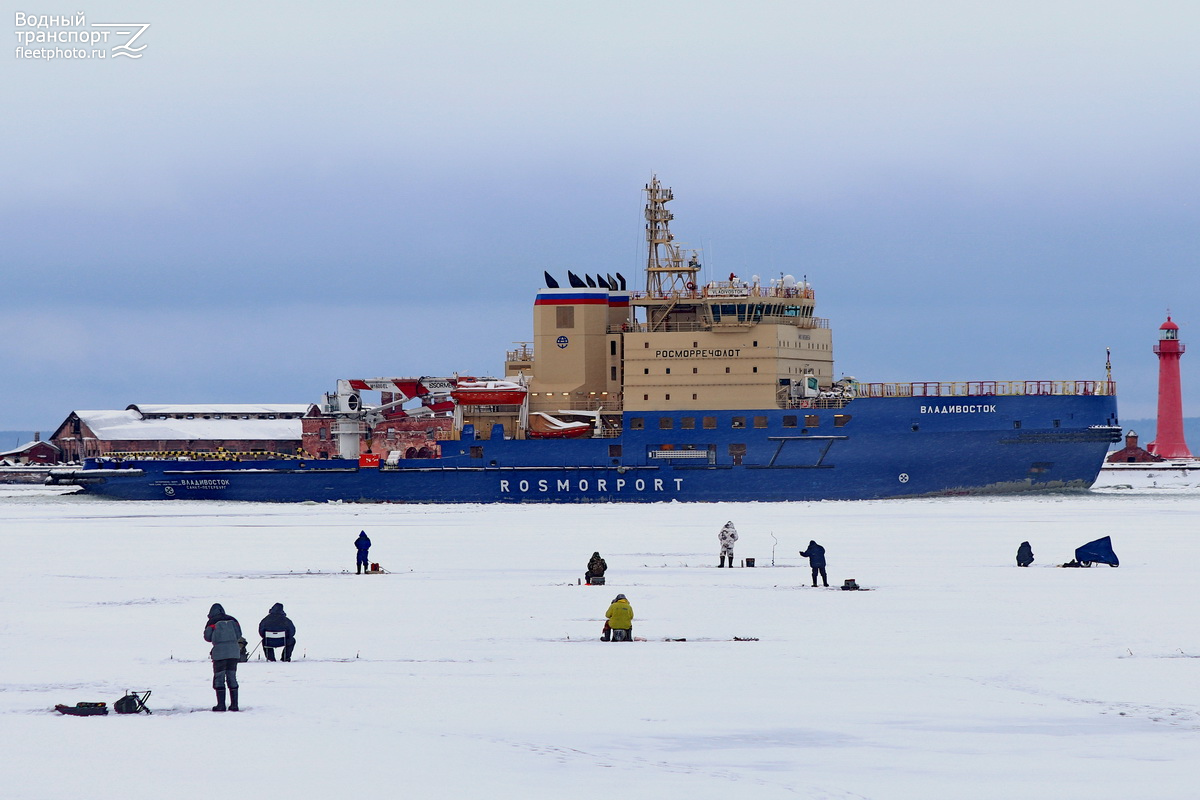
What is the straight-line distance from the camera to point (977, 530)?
112 feet

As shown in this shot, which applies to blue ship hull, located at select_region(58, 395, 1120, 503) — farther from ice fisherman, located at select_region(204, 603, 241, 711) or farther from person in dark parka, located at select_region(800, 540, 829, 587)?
ice fisherman, located at select_region(204, 603, 241, 711)

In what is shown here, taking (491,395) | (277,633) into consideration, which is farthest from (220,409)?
(277,633)

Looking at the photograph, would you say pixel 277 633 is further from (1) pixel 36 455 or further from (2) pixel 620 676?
(1) pixel 36 455

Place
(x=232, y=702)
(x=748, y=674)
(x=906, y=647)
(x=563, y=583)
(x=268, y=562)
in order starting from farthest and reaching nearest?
(x=268, y=562) → (x=563, y=583) → (x=906, y=647) → (x=748, y=674) → (x=232, y=702)

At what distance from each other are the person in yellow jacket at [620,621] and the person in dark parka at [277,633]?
3465 mm

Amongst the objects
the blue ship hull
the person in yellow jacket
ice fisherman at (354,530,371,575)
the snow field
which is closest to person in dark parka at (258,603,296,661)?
the snow field

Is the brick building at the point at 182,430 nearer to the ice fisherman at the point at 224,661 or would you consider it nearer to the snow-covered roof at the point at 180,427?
the snow-covered roof at the point at 180,427

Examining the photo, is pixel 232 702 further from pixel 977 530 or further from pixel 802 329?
pixel 802 329

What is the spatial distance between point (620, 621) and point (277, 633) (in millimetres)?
3710

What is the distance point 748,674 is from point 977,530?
20.5m

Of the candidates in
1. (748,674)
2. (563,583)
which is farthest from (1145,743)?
(563,583)

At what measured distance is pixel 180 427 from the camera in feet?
282

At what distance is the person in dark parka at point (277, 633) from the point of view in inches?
627

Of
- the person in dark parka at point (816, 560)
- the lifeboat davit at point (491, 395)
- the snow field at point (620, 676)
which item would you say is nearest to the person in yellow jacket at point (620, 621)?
the snow field at point (620, 676)
